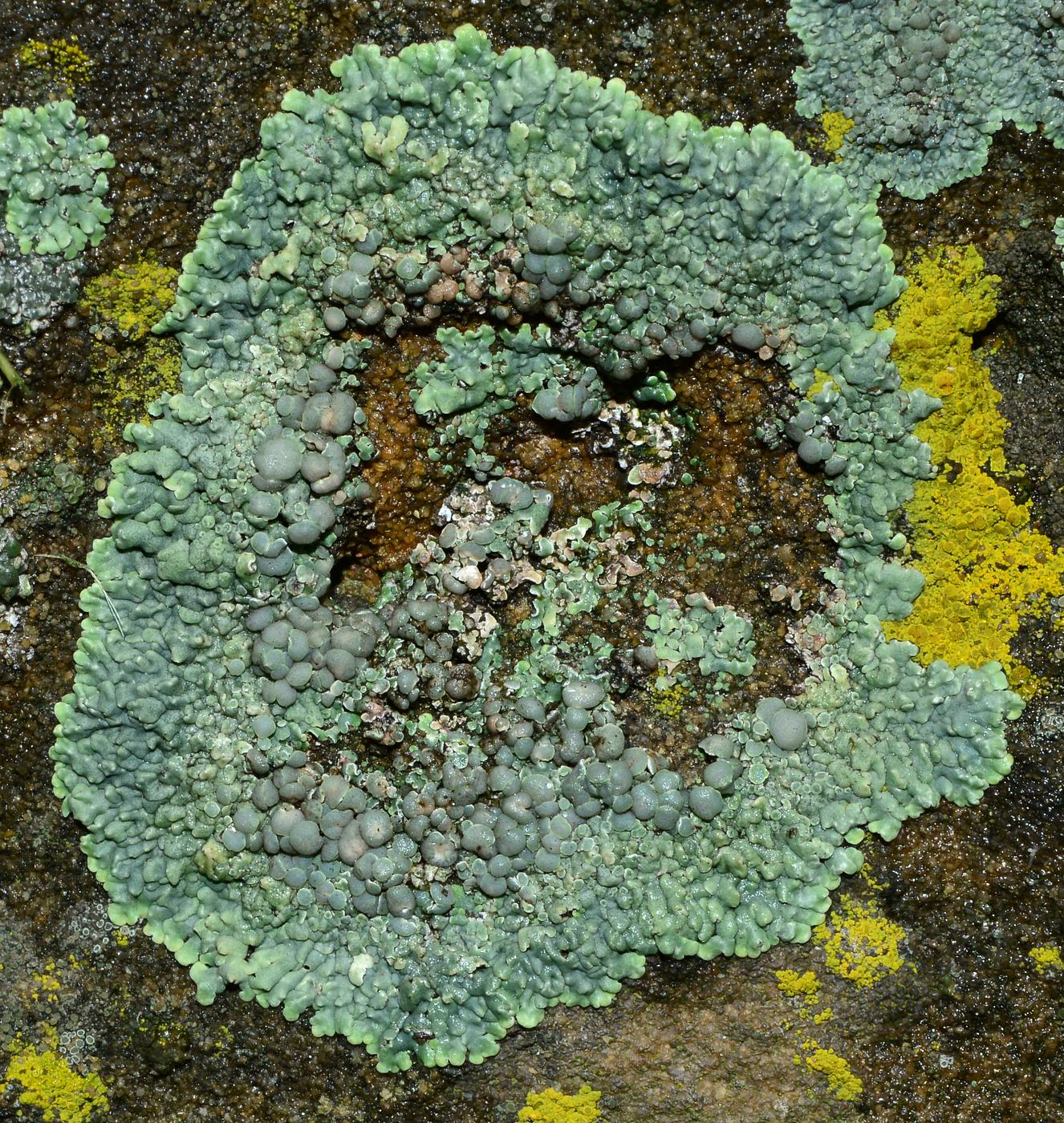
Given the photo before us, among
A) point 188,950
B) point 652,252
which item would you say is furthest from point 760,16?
point 188,950

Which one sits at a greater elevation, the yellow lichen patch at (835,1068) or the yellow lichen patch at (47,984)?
the yellow lichen patch at (47,984)

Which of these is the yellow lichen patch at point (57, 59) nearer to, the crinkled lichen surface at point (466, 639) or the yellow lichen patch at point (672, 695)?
the crinkled lichen surface at point (466, 639)

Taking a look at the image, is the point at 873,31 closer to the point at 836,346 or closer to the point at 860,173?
the point at 860,173

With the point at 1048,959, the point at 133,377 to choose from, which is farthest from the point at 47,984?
the point at 1048,959

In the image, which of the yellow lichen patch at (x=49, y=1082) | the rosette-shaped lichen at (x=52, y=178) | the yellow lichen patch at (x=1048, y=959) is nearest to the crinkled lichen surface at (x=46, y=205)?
the rosette-shaped lichen at (x=52, y=178)

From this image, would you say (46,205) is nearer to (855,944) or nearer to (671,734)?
(671,734)
